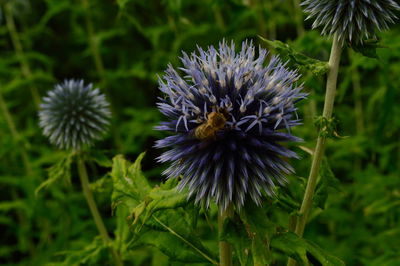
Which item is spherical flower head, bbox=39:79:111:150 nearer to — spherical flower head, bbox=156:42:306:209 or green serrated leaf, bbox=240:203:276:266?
spherical flower head, bbox=156:42:306:209

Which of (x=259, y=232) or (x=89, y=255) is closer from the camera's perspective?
(x=259, y=232)

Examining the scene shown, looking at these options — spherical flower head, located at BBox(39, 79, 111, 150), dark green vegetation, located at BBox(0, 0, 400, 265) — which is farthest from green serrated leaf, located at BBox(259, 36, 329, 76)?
spherical flower head, located at BBox(39, 79, 111, 150)

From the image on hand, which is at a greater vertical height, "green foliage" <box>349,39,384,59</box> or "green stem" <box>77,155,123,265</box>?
"green foliage" <box>349,39,384,59</box>

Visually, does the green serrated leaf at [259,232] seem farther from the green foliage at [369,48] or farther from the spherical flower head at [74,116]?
the spherical flower head at [74,116]

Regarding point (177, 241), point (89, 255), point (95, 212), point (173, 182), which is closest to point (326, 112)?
point (173, 182)

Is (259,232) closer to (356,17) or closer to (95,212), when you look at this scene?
(356,17)

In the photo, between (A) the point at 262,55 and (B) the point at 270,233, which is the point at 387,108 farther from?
(B) the point at 270,233

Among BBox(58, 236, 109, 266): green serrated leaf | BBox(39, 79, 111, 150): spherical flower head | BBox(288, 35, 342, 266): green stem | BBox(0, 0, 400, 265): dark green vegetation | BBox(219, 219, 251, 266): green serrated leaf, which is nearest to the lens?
BBox(219, 219, 251, 266): green serrated leaf
